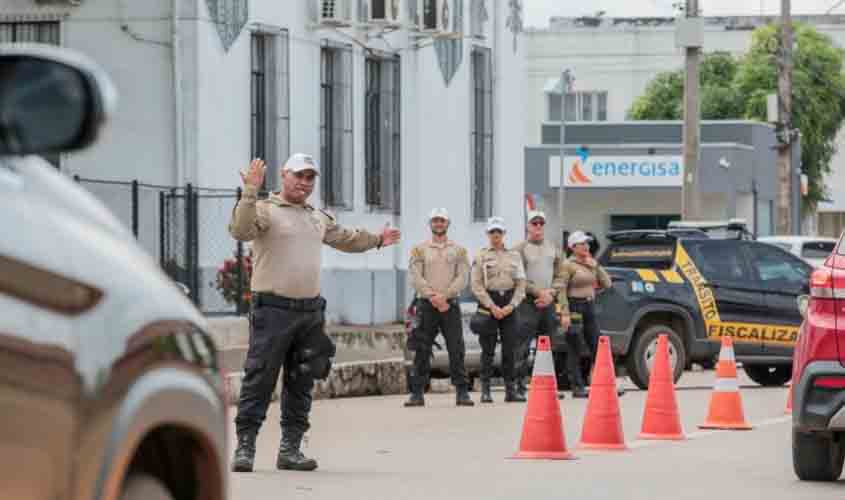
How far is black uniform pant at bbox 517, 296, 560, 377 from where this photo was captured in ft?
77.0

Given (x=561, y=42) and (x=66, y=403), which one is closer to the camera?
(x=66, y=403)

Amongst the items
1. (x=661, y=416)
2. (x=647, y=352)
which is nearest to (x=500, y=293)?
(x=647, y=352)

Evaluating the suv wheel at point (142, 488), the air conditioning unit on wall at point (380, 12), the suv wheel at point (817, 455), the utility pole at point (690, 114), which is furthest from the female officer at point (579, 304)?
the suv wheel at point (142, 488)

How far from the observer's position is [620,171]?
6334cm

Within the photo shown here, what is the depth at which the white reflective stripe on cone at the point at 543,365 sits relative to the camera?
14.9m

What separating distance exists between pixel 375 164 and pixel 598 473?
2022cm

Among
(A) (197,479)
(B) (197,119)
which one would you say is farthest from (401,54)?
(A) (197,479)

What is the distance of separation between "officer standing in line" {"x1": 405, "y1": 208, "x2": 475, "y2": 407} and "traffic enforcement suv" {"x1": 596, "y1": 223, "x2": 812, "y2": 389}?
2.93m

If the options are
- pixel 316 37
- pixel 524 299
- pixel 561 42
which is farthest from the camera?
pixel 561 42

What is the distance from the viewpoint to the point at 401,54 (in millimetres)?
34250

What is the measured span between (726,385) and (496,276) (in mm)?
5138

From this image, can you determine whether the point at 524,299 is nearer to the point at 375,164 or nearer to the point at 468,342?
→ the point at 468,342

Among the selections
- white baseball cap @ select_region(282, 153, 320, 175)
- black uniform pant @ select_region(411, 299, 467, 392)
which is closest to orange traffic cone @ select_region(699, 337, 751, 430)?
black uniform pant @ select_region(411, 299, 467, 392)

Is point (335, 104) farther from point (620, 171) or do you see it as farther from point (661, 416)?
point (620, 171)
